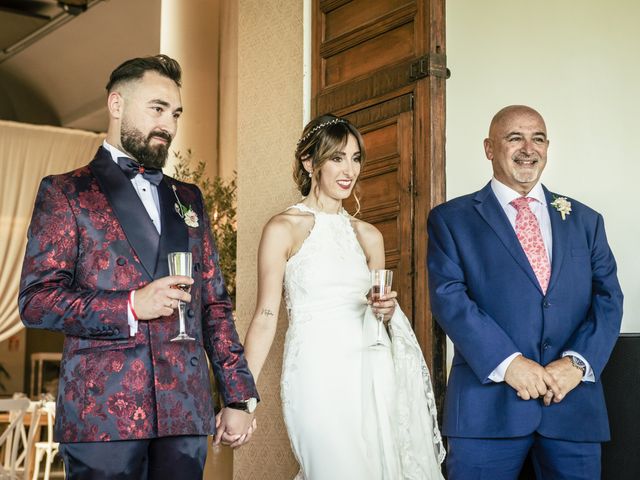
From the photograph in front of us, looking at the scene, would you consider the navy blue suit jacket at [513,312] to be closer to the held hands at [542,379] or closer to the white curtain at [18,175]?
the held hands at [542,379]

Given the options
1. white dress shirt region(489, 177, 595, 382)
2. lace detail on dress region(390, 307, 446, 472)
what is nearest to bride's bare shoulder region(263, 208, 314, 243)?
lace detail on dress region(390, 307, 446, 472)

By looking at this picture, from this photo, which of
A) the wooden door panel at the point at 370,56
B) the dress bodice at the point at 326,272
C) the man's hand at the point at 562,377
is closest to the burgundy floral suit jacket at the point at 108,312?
the dress bodice at the point at 326,272

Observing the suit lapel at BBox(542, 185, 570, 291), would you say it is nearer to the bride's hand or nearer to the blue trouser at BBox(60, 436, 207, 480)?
the bride's hand

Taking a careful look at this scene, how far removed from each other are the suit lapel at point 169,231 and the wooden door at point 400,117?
1702 mm

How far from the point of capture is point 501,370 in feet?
10.4

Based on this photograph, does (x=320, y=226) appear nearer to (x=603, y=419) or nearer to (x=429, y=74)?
(x=429, y=74)

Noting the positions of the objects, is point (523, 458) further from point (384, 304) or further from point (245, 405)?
point (245, 405)

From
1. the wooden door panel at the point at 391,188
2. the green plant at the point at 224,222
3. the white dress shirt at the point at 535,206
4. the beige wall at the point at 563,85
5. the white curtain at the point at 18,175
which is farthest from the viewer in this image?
the white curtain at the point at 18,175

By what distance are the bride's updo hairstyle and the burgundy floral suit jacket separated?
1.34m

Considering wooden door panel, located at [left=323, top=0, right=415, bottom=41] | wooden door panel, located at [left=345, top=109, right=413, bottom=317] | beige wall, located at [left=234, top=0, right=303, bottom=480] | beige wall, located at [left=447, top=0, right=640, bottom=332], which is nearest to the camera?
wooden door panel, located at [left=345, top=109, right=413, bottom=317]

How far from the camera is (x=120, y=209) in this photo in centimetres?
247

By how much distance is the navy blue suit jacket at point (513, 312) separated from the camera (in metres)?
3.19

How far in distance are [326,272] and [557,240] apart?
2.97 ft

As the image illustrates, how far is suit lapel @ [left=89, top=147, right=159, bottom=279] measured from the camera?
2.44 metres
